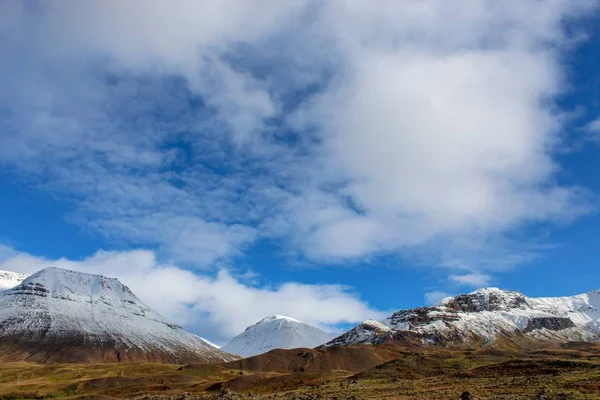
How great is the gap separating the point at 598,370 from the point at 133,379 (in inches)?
4766

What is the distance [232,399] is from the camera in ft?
222

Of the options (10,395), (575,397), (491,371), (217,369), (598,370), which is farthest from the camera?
(217,369)

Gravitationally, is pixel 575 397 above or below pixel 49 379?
below

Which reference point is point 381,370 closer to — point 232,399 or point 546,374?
point 546,374

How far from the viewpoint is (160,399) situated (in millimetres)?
77250

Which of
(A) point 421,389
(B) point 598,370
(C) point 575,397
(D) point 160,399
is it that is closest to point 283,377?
(D) point 160,399

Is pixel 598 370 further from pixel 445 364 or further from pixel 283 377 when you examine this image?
pixel 283 377

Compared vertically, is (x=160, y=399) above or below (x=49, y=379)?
below

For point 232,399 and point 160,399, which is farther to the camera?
point 160,399

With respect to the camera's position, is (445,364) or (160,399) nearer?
(160,399)

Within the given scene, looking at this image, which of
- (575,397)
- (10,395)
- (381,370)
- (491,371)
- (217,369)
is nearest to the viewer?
(575,397)

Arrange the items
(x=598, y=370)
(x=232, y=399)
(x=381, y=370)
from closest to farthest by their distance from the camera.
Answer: (x=232, y=399)
(x=598, y=370)
(x=381, y=370)

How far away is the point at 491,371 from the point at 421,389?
26.1m

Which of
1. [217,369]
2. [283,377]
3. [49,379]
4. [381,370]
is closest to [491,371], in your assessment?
[381,370]
